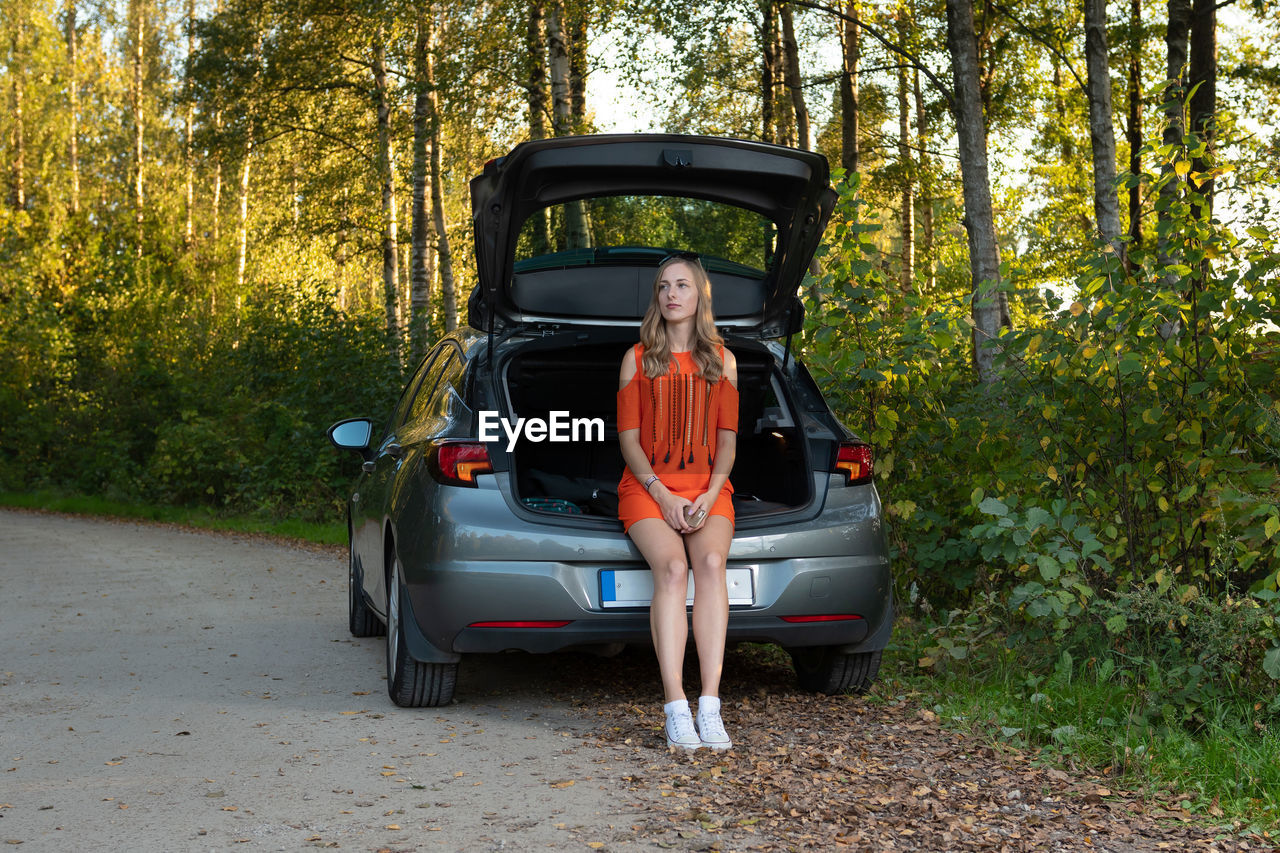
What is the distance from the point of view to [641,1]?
17.2 metres

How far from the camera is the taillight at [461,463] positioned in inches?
193

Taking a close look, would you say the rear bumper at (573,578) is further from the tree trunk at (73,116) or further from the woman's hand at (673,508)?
the tree trunk at (73,116)

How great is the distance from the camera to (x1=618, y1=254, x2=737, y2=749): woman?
4.75m

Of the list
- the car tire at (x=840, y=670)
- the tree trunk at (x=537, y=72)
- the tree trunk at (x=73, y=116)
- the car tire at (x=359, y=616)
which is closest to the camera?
the car tire at (x=840, y=670)

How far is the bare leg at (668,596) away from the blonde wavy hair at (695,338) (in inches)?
26.1

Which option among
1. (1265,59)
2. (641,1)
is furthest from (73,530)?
(1265,59)

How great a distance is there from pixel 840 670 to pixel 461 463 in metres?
1.87

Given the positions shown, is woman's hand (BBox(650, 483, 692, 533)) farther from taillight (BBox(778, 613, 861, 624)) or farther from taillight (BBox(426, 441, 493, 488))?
taillight (BBox(426, 441, 493, 488))

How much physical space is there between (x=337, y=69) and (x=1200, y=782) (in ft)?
83.3

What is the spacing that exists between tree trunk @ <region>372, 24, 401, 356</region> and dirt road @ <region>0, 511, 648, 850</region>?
402 inches

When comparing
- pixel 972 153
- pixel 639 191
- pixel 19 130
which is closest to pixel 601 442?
pixel 639 191

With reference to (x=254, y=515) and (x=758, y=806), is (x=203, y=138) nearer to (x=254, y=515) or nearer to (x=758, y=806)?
(x=254, y=515)

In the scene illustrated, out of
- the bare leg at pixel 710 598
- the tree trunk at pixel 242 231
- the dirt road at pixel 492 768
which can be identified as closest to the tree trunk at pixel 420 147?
the dirt road at pixel 492 768

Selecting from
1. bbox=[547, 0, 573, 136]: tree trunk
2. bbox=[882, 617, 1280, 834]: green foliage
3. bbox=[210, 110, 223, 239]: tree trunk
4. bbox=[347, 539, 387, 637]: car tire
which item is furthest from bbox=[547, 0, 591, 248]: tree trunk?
bbox=[210, 110, 223, 239]: tree trunk
